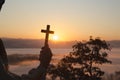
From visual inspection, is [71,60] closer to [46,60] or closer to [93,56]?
[93,56]

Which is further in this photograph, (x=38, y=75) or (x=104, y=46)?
(x=104, y=46)

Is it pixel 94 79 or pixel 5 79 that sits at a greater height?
pixel 5 79

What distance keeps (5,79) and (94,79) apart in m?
51.5

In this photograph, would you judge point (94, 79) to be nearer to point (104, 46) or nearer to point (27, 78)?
point (104, 46)

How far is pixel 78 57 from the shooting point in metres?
58.9

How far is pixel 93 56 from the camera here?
58.2m

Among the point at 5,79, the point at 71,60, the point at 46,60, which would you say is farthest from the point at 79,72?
the point at 5,79

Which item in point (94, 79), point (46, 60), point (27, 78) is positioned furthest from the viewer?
point (94, 79)

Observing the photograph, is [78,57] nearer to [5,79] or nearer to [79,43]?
[79,43]

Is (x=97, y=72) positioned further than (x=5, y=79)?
Yes

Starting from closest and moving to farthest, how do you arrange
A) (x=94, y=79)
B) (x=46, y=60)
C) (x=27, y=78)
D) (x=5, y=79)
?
(x=5, y=79), (x=27, y=78), (x=46, y=60), (x=94, y=79)

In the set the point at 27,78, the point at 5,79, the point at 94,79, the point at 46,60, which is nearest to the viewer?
the point at 5,79

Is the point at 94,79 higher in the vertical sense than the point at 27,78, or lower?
lower

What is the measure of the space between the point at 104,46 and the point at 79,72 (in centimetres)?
542
